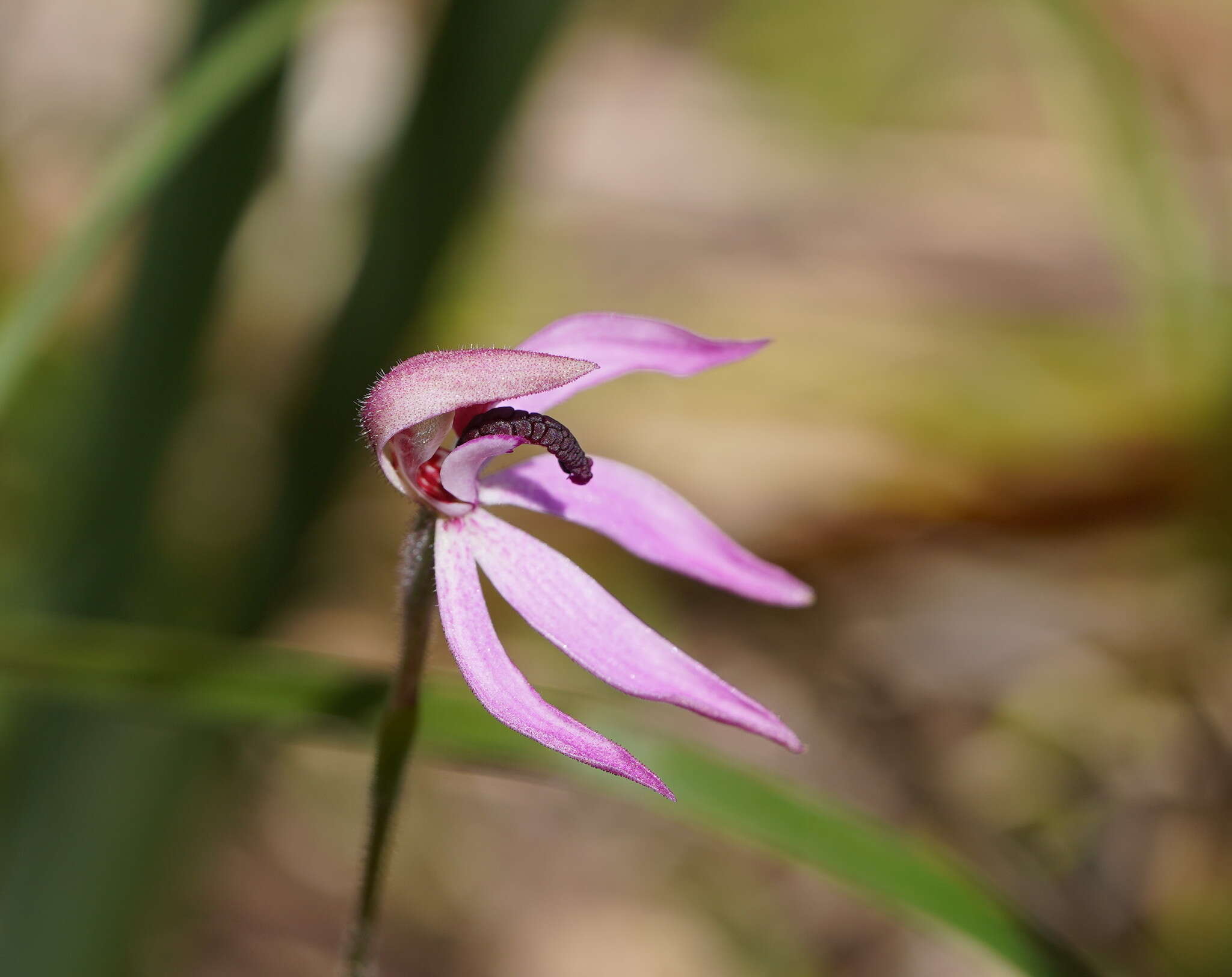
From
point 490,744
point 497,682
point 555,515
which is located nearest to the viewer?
point 497,682

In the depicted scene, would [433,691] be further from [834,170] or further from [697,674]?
[834,170]

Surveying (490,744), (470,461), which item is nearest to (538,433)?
(470,461)

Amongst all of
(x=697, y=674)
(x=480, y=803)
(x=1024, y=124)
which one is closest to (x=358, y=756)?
(x=480, y=803)

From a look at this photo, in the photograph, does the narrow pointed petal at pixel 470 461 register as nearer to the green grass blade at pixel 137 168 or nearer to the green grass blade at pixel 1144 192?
the green grass blade at pixel 137 168

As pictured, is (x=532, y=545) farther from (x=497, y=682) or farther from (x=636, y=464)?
(x=636, y=464)

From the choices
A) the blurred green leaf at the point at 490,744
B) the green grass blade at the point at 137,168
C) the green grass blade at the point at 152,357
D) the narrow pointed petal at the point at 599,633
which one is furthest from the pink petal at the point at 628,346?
Result: the green grass blade at the point at 152,357

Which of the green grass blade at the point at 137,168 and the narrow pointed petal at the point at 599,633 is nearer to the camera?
the narrow pointed petal at the point at 599,633

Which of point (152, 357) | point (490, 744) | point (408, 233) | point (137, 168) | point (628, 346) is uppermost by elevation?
point (408, 233)

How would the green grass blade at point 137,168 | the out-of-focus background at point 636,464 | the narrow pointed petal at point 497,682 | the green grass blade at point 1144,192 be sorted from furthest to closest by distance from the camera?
the out-of-focus background at point 636,464, the green grass blade at point 1144,192, the green grass blade at point 137,168, the narrow pointed petal at point 497,682

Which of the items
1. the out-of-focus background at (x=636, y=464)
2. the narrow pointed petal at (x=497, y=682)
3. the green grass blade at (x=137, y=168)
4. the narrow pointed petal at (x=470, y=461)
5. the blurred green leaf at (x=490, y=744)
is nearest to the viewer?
the narrow pointed petal at (x=497, y=682)
